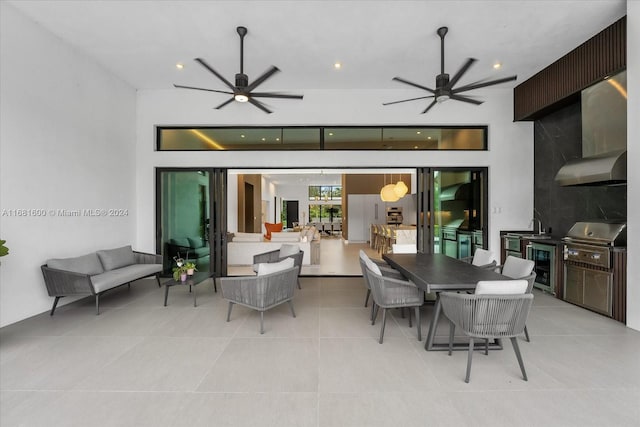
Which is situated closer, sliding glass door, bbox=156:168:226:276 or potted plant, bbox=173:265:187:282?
potted plant, bbox=173:265:187:282

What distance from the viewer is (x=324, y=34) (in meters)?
4.17

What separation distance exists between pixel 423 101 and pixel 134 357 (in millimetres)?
6188

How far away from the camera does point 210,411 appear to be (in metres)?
2.04

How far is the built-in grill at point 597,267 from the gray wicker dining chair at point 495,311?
2.51 m

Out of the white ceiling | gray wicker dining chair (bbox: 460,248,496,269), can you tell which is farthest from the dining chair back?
the white ceiling

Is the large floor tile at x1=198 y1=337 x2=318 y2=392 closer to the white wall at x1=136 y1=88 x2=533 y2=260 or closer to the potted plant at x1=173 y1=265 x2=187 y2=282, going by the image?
the potted plant at x1=173 y1=265 x2=187 y2=282

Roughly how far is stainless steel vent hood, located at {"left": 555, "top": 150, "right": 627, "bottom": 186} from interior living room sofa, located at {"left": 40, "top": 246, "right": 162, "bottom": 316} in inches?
272

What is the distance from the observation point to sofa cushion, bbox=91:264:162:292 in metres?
4.03

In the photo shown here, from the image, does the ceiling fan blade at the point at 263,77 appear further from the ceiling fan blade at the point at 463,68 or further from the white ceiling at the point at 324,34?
the ceiling fan blade at the point at 463,68

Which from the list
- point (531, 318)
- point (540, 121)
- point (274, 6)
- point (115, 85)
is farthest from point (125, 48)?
point (540, 121)

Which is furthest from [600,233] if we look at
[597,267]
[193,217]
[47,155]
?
[47,155]

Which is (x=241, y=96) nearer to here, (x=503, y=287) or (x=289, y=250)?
(x=289, y=250)

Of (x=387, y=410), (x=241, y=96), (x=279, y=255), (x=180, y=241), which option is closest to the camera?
(x=387, y=410)

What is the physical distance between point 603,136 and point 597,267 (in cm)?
185
